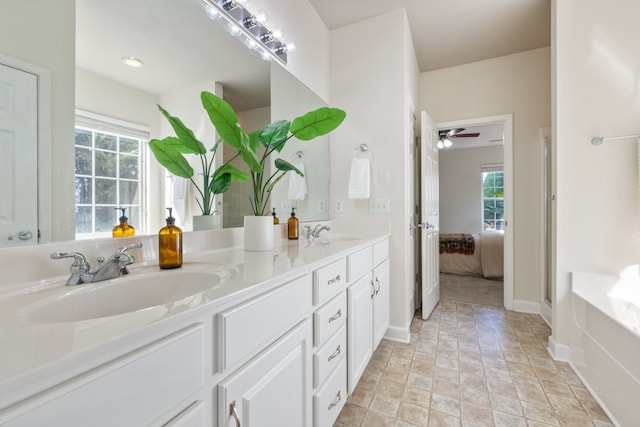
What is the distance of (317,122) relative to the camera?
129cm

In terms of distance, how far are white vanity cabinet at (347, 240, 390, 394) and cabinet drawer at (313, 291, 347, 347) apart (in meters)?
0.10

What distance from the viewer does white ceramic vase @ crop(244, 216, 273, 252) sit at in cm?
126

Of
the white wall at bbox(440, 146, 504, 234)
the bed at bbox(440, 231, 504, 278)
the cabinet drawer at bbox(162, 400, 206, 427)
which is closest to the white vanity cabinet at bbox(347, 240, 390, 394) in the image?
the cabinet drawer at bbox(162, 400, 206, 427)

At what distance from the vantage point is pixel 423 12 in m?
2.23

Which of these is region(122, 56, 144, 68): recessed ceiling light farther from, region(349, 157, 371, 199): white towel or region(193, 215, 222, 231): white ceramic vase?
region(349, 157, 371, 199): white towel

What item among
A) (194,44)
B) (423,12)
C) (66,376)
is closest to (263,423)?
(66,376)

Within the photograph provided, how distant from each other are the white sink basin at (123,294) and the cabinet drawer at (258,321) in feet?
0.34

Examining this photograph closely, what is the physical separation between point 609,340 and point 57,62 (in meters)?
2.66

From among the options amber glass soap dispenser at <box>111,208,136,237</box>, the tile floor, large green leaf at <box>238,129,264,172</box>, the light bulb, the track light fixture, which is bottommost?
the tile floor

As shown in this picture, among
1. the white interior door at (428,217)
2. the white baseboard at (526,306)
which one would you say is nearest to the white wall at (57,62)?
the white interior door at (428,217)

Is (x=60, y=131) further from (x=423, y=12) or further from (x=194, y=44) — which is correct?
(x=423, y=12)

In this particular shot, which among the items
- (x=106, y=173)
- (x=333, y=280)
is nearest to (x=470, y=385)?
(x=333, y=280)

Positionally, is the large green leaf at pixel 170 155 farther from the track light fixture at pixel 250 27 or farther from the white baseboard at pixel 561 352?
the white baseboard at pixel 561 352

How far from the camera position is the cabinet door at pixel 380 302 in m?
1.79
